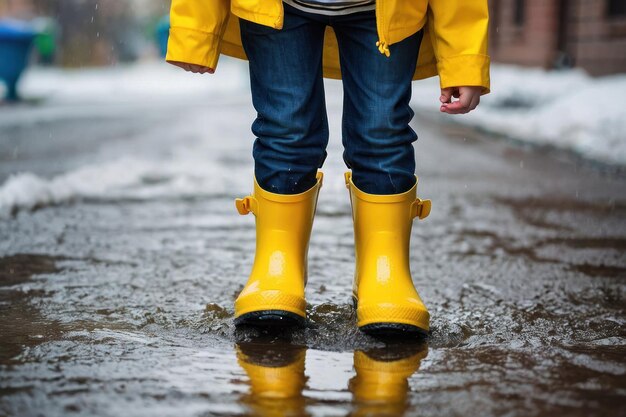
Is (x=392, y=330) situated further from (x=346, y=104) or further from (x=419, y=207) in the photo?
(x=346, y=104)

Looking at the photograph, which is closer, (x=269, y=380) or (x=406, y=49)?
(x=269, y=380)

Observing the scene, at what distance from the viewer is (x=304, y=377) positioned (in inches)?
65.6

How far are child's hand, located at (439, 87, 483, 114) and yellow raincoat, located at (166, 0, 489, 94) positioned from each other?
28mm

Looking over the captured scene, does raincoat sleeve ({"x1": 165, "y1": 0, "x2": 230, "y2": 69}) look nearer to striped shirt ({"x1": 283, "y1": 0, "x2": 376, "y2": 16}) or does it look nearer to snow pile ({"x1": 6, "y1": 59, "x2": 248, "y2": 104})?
striped shirt ({"x1": 283, "y1": 0, "x2": 376, "y2": 16})

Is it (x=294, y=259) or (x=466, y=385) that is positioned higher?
(x=294, y=259)

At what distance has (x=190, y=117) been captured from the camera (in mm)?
9586

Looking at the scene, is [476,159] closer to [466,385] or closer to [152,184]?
[152,184]

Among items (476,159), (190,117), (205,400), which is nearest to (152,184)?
(476,159)

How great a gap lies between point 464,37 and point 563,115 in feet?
18.7

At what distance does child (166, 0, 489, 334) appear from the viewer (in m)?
2.01

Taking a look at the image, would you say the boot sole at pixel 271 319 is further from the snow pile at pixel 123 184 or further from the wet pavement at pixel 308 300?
the snow pile at pixel 123 184

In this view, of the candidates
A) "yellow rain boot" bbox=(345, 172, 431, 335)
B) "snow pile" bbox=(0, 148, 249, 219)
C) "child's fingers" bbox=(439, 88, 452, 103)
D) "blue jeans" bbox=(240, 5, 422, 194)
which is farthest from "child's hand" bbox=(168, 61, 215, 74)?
"snow pile" bbox=(0, 148, 249, 219)

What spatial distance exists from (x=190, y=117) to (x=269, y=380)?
26.7 feet

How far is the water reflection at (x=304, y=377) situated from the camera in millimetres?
1507
